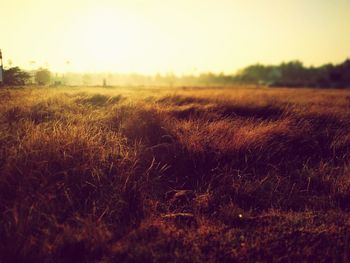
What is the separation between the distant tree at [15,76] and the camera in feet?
21.7

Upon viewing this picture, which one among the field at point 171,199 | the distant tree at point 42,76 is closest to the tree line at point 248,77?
the distant tree at point 42,76

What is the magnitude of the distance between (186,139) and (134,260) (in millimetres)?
2545

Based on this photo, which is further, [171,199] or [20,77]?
[20,77]

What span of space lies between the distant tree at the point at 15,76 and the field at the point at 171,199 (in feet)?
5.84

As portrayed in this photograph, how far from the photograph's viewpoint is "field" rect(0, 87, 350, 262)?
250cm

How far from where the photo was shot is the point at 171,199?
10.8 ft

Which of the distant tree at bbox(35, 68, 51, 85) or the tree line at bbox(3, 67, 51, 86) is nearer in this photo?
the tree line at bbox(3, 67, 51, 86)

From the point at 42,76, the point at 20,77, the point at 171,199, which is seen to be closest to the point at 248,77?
the point at 42,76

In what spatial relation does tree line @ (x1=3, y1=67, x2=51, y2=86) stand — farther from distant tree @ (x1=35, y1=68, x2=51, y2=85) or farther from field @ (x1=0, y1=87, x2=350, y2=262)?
field @ (x1=0, y1=87, x2=350, y2=262)

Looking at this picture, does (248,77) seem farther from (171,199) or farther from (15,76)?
(171,199)

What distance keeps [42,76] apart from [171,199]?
584cm

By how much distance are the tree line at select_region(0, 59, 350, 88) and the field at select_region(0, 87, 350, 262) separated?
2.28 m

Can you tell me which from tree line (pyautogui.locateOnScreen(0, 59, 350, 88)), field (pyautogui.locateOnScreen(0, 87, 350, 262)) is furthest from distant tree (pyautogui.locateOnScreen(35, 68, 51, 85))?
field (pyautogui.locateOnScreen(0, 87, 350, 262))

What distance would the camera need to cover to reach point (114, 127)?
5.56 meters
